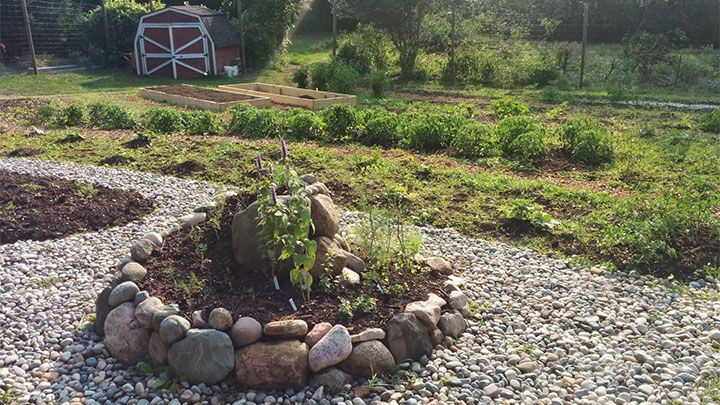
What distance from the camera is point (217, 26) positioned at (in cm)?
Result: 2228

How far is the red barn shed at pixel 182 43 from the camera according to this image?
21.9 metres

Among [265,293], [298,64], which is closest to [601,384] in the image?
[265,293]

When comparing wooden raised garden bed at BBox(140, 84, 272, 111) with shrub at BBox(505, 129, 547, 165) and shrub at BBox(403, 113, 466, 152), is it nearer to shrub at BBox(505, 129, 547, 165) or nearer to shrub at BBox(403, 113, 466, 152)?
shrub at BBox(403, 113, 466, 152)

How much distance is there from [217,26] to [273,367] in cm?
2013

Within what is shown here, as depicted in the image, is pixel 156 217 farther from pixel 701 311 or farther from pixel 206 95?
pixel 206 95

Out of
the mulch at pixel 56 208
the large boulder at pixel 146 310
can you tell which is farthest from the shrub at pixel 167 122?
the large boulder at pixel 146 310

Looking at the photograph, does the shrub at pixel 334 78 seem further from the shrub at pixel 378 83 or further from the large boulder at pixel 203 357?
the large boulder at pixel 203 357

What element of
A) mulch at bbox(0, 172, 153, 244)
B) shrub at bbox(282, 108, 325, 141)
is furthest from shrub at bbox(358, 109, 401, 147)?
mulch at bbox(0, 172, 153, 244)

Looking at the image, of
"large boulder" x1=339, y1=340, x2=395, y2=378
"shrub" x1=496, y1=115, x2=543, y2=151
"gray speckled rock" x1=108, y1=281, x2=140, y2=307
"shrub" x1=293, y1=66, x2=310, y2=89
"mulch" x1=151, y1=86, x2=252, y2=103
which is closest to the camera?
"large boulder" x1=339, y1=340, x2=395, y2=378

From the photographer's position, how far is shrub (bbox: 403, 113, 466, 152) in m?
9.95

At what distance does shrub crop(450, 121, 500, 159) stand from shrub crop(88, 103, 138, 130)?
238 inches

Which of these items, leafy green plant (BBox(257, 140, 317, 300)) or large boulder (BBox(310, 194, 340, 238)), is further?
large boulder (BBox(310, 194, 340, 238))

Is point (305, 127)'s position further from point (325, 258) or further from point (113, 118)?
point (325, 258)

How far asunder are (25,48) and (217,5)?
9720 millimetres
